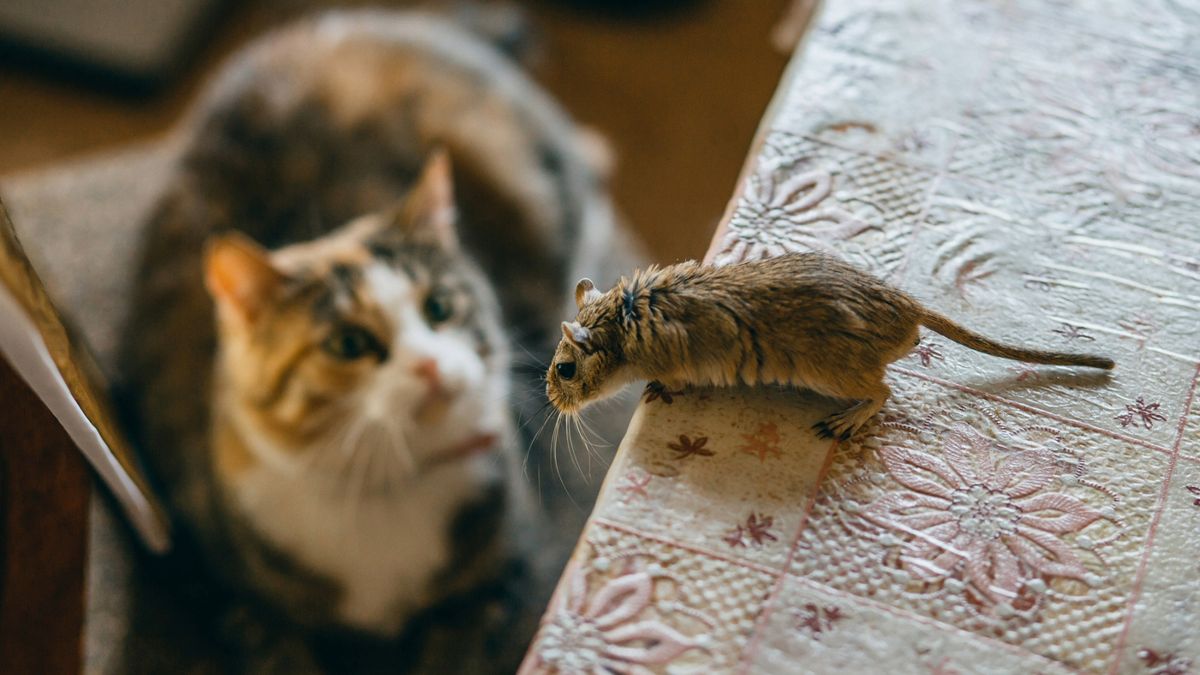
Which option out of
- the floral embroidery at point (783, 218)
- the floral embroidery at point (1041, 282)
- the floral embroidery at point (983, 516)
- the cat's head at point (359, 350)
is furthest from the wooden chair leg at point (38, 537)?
the floral embroidery at point (1041, 282)

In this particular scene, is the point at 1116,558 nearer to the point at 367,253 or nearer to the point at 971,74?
the point at 971,74

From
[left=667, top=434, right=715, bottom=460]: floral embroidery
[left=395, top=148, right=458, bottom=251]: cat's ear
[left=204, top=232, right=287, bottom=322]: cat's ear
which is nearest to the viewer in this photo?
[left=667, top=434, right=715, bottom=460]: floral embroidery

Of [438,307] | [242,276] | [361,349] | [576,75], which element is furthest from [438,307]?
[576,75]

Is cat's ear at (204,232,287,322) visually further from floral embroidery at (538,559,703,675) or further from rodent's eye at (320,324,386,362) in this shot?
floral embroidery at (538,559,703,675)

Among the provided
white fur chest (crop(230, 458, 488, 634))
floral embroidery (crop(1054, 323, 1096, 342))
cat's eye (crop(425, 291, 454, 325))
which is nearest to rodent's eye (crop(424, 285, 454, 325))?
cat's eye (crop(425, 291, 454, 325))

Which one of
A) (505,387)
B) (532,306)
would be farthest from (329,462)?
(532,306)

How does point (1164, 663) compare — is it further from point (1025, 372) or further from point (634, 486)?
point (634, 486)
